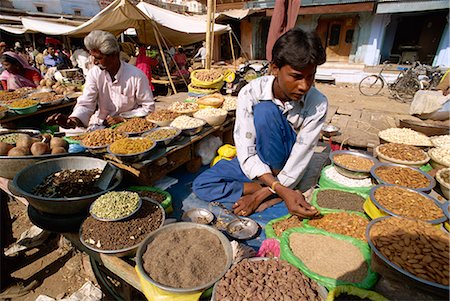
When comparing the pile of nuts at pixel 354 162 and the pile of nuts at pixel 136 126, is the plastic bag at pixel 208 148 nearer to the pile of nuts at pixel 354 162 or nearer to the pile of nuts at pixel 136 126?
the pile of nuts at pixel 136 126

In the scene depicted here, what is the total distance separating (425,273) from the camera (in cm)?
111

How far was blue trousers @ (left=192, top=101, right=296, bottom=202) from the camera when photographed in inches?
78.6

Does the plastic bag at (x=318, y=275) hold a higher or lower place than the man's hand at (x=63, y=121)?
lower

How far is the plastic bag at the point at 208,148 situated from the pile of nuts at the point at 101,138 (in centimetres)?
89

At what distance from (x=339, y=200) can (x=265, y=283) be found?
1.23 meters

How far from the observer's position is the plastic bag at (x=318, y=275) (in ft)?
3.90

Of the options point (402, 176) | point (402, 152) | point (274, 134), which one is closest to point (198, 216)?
point (274, 134)

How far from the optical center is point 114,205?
4.86ft

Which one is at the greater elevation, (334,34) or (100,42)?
(334,34)

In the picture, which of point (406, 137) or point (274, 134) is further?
point (406, 137)

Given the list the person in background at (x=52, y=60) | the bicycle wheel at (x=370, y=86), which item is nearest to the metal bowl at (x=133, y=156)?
the bicycle wheel at (x=370, y=86)

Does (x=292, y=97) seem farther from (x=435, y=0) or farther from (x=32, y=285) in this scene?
(x=435, y=0)

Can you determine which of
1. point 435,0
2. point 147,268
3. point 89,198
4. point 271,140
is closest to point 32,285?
point 89,198

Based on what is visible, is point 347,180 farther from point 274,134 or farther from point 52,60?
point 52,60
